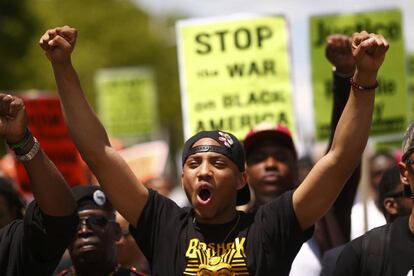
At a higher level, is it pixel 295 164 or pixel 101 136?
pixel 101 136

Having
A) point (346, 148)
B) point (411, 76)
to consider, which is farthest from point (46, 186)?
point (411, 76)

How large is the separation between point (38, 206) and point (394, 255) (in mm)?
1588

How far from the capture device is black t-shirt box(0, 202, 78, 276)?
518cm

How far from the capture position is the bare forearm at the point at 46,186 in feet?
16.9

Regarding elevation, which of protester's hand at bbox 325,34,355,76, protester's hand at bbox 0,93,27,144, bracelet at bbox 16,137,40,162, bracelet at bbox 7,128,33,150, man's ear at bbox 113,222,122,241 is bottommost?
man's ear at bbox 113,222,122,241

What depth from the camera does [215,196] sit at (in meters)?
5.08

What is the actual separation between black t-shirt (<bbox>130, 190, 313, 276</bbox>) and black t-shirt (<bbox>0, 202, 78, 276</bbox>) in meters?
0.31

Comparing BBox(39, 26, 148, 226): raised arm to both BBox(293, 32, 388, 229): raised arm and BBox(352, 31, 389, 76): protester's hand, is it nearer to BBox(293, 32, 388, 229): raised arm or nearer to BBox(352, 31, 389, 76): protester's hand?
BBox(293, 32, 388, 229): raised arm

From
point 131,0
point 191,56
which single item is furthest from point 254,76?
point 131,0

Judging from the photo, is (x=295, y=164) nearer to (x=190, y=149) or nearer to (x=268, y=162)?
(x=268, y=162)

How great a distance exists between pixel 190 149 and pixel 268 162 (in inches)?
70.6

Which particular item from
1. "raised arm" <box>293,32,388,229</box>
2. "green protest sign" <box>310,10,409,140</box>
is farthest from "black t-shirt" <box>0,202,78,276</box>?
"green protest sign" <box>310,10,409,140</box>

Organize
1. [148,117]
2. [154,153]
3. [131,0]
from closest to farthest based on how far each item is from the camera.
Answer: [154,153]
[148,117]
[131,0]

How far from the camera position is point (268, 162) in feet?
22.9
